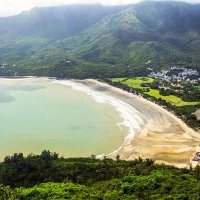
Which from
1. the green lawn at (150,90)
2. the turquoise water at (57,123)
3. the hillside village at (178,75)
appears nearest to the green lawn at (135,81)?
the green lawn at (150,90)

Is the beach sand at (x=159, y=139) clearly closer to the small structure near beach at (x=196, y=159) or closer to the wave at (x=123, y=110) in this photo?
the wave at (x=123, y=110)

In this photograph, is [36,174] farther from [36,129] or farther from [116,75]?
[116,75]

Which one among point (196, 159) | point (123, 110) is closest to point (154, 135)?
point (196, 159)

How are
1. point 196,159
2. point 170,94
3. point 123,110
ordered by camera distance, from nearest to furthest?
point 196,159, point 123,110, point 170,94

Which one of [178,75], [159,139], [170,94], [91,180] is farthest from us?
[178,75]

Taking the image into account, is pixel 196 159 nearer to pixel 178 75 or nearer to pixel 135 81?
pixel 135 81

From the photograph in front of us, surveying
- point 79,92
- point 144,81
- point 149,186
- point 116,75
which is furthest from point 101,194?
point 116,75

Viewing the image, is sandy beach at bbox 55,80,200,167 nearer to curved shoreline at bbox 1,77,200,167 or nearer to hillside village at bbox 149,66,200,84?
curved shoreline at bbox 1,77,200,167
